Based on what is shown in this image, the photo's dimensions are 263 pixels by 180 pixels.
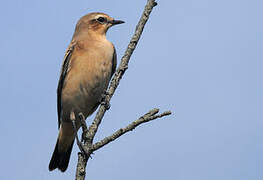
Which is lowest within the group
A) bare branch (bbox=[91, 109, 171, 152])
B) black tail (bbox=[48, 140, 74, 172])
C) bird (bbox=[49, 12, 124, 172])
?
bare branch (bbox=[91, 109, 171, 152])

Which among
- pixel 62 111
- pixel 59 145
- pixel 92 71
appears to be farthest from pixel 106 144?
pixel 59 145

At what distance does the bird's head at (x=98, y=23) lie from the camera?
9.51 m

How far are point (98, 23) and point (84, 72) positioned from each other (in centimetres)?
160

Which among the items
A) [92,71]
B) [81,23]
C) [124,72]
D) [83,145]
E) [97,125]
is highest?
[81,23]

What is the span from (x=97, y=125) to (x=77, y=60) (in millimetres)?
3653

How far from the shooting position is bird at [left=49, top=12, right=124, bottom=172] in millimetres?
8531

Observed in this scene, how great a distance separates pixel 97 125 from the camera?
5355 mm

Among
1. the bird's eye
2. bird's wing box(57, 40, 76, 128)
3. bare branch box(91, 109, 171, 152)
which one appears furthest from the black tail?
bare branch box(91, 109, 171, 152)

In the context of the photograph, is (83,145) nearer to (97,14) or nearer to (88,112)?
(88,112)

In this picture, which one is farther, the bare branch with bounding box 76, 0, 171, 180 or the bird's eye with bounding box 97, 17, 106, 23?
the bird's eye with bounding box 97, 17, 106, 23

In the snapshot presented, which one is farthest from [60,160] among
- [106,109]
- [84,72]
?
[106,109]

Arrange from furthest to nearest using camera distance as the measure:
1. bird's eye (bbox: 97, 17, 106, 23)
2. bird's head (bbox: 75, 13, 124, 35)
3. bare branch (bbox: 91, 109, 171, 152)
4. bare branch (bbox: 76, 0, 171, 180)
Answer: bird's eye (bbox: 97, 17, 106, 23) < bird's head (bbox: 75, 13, 124, 35) < bare branch (bbox: 91, 109, 171, 152) < bare branch (bbox: 76, 0, 171, 180)

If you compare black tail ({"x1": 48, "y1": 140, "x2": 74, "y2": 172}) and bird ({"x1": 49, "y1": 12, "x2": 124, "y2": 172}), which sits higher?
bird ({"x1": 49, "y1": 12, "x2": 124, "y2": 172})

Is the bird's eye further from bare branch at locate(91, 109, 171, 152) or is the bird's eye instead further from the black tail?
bare branch at locate(91, 109, 171, 152)
